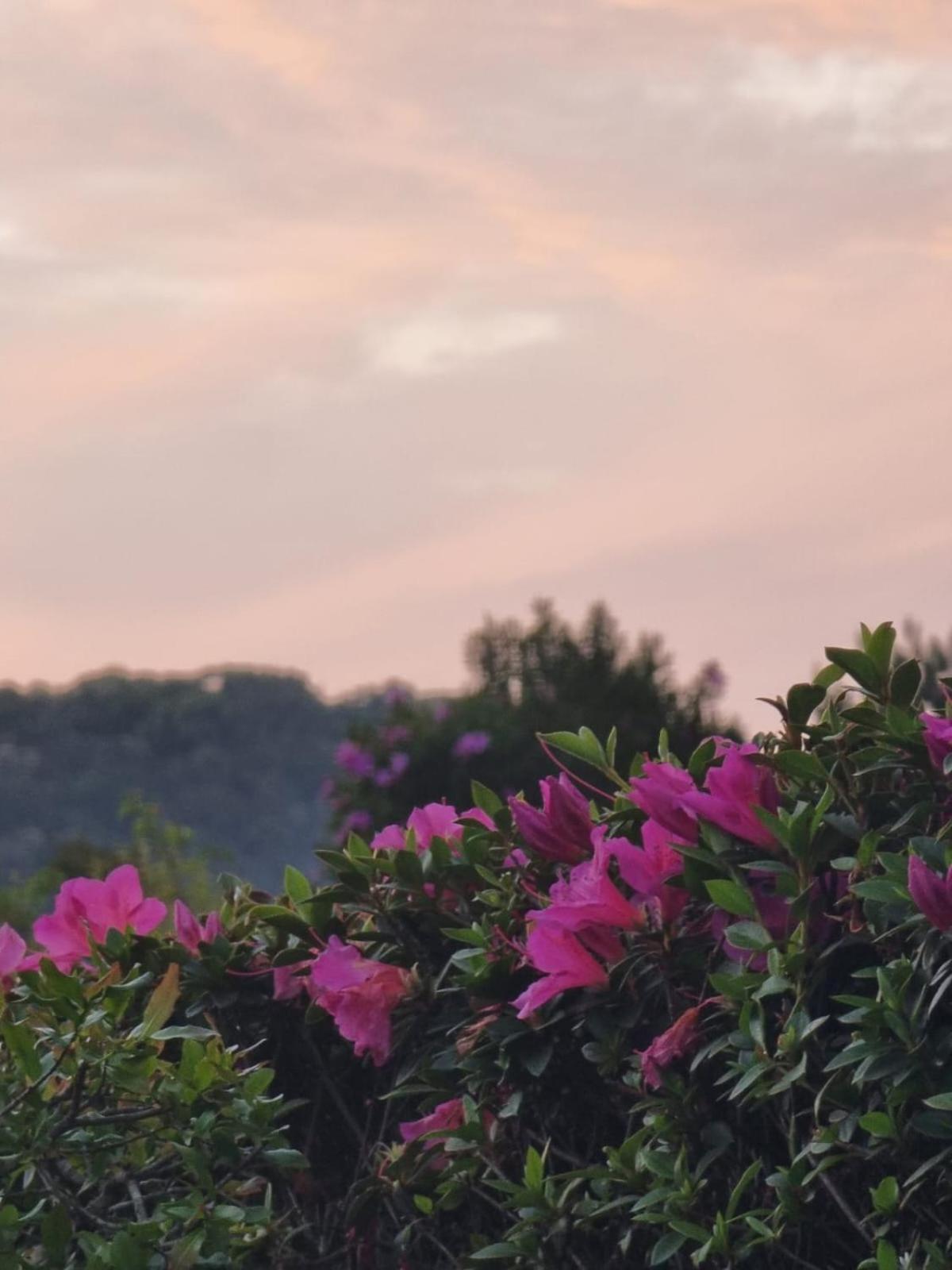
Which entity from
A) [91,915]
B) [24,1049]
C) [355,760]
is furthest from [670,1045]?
[355,760]

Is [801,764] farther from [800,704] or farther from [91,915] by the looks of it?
[91,915]

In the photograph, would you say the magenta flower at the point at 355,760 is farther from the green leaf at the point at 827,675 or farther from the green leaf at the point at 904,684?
the green leaf at the point at 904,684

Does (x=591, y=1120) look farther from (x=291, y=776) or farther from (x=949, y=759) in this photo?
(x=291, y=776)

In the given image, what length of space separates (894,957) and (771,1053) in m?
0.19

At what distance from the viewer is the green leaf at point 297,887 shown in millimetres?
2646

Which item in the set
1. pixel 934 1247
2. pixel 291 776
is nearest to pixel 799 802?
pixel 934 1247

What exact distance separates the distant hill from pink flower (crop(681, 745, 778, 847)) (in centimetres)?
3413

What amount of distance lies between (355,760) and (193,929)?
10.4m

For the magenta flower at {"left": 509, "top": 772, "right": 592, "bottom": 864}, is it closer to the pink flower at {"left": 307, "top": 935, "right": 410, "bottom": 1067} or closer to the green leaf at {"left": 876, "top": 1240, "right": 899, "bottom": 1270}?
the pink flower at {"left": 307, "top": 935, "right": 410, "bottom": 1067}

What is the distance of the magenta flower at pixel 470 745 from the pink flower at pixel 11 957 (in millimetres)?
10385

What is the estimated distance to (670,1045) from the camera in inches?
81.0

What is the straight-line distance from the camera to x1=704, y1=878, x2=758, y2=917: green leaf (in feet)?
6.75

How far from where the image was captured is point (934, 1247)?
1860mm

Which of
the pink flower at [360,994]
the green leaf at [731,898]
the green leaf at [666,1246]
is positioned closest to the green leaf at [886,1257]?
the green leaf at [666,1246]
